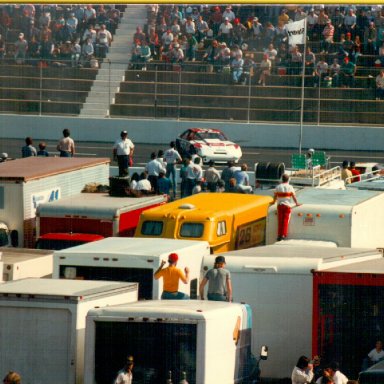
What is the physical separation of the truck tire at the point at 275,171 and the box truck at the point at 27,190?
140 inches

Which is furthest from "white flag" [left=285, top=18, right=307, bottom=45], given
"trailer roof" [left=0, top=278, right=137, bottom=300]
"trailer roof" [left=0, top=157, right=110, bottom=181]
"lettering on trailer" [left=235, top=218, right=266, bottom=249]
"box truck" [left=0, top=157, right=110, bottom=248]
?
"trailer roof" [left=0, top=278, right=137, bottom=300]

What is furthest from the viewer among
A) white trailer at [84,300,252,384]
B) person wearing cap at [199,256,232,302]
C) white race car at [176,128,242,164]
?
white race car at [176,128,242,164]

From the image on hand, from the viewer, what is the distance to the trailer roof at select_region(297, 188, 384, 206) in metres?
23.3

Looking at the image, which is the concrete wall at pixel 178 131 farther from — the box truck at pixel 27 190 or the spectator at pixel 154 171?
the box truck at pixel 27 190

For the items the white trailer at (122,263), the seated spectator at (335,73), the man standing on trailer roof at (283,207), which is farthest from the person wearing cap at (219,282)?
the seated spectator at (335,73)

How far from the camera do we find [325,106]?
4456 cm

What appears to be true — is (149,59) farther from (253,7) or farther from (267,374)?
(267,374)

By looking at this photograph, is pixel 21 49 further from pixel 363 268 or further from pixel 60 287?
pixel 60 287

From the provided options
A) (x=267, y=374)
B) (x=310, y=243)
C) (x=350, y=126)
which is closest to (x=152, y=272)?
(x=267, y=374)

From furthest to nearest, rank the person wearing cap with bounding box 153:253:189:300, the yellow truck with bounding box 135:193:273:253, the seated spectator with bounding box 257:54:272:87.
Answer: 1. the seated spectator with bounding box 257:54:272:87
2. the yellow truck with bounding box 135:193:273:253
3. the person wearing cap with bounding box 153:253:189:300

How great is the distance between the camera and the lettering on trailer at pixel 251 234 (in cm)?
2327

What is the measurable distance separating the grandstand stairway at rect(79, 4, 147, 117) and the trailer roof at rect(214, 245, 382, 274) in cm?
2707

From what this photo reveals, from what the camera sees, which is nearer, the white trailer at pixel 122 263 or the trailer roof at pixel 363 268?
the trailer roof at pixel 363 268

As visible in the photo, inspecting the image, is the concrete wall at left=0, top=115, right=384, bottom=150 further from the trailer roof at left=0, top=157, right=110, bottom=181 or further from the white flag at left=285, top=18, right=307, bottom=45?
the trailer roof at left=0, top=157, right=110, bottom=181
